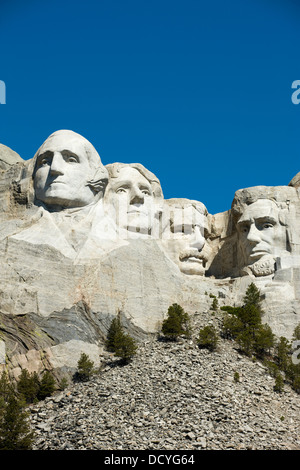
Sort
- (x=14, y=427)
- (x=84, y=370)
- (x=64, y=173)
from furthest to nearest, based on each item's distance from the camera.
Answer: (x=64, y=173), (x=84, y=370), (x=14, y=427)

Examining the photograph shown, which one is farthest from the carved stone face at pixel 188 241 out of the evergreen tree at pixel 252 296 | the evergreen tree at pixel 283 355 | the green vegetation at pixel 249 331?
the evergreen tree at pixel 283 355

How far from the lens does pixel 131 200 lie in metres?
31.4

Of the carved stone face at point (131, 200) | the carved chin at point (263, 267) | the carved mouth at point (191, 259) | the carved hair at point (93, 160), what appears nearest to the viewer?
the carved hair at point (93, 160)

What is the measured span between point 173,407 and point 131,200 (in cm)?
876

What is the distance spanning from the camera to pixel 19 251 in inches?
1096

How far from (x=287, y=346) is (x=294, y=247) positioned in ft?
14.4

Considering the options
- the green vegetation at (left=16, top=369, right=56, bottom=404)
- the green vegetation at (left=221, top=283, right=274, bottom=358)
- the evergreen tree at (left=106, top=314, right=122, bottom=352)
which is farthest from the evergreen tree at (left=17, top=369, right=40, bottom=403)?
the green vegetation at (left=221, top=283, right=274, bottom=358)

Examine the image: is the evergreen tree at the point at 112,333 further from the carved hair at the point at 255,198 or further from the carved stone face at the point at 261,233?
the carved hair at the point at 255,198

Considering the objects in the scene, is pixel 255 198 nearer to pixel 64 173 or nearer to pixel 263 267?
pixel 263 267

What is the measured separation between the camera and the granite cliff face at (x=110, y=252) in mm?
27000

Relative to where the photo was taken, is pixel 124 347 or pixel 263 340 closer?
pixel 124 347

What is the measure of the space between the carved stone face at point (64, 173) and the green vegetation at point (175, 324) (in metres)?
4.23

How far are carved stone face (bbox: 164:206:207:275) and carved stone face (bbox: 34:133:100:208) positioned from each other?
11.1 ft

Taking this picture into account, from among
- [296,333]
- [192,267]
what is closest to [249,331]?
[296,333]
